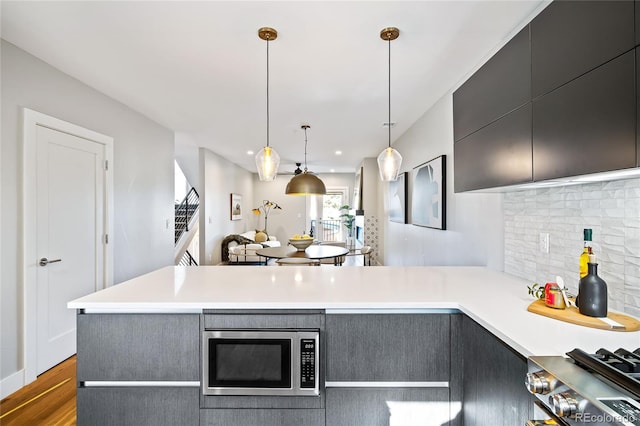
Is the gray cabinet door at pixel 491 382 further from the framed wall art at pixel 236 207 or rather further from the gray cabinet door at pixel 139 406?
the framed wall art at pixel 236 207

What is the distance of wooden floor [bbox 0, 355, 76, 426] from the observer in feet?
6.85

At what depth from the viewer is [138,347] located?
1.55 m

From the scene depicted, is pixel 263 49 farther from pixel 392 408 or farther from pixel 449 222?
pixel 392 408

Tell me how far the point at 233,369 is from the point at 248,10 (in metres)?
1.96

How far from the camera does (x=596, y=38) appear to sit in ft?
3.73

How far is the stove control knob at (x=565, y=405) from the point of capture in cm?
82

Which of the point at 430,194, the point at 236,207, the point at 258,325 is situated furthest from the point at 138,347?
the point at 236,207

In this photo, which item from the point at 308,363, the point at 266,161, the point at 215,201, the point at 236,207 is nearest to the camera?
the point at 308,363

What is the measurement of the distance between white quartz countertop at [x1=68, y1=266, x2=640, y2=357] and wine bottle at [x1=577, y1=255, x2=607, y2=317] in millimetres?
103

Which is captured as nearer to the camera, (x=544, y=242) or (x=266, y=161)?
(x=544, y=242)

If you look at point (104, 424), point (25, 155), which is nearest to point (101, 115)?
point (25, 155)

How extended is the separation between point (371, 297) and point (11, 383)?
266 cm

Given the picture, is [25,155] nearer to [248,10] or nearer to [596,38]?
[248,10]

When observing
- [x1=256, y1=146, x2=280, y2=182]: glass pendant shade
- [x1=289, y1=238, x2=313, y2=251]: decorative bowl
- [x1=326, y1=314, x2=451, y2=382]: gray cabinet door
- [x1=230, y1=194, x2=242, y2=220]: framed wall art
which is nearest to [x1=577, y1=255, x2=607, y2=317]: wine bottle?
[x1=326, y1=314, x2=451, y2=382]: gray cabinet door
